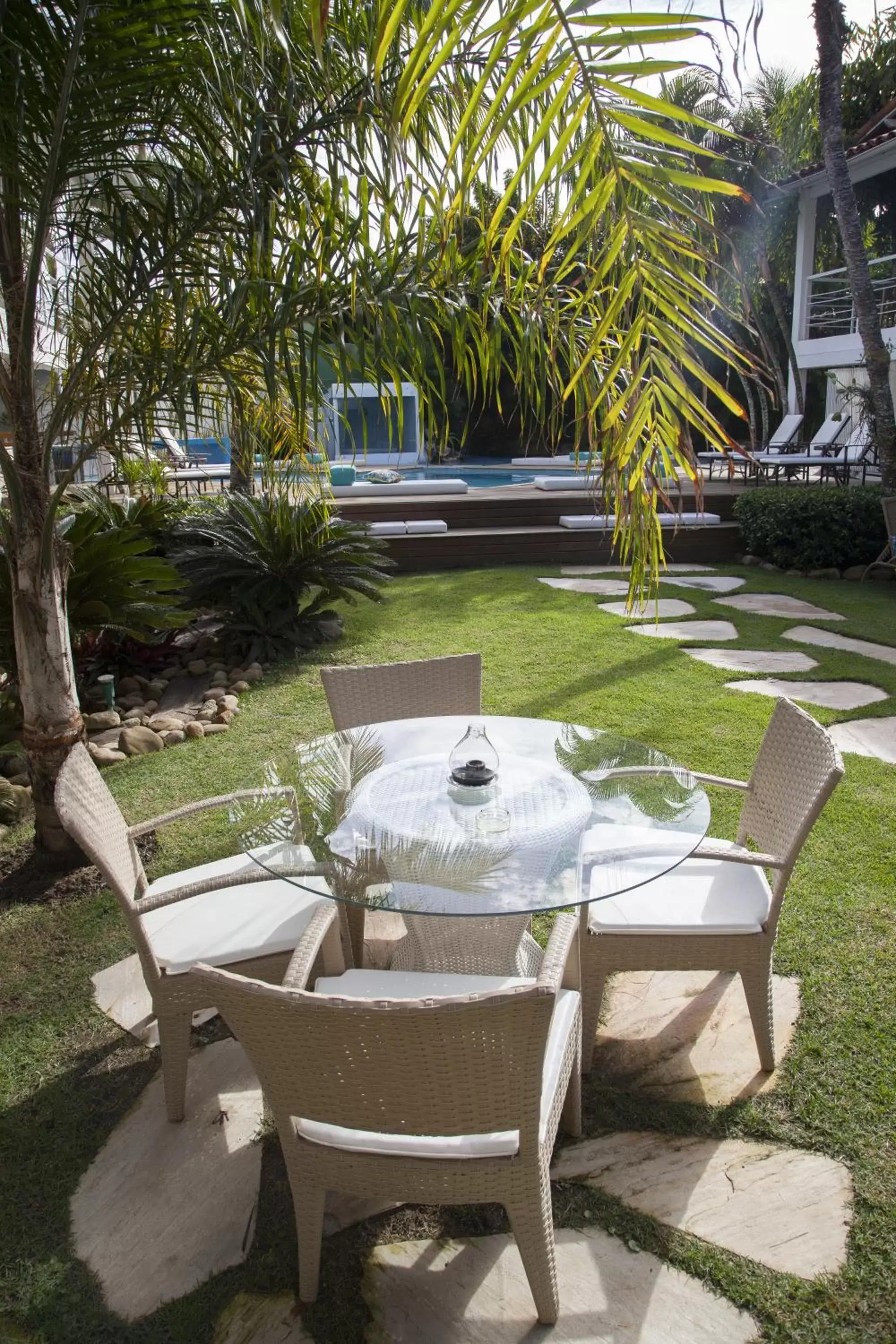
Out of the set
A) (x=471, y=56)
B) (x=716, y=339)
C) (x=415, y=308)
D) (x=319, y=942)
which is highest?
(x=471, y=56)

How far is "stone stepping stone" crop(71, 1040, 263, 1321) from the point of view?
77.9 inches

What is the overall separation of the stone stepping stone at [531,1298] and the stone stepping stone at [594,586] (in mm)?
7039

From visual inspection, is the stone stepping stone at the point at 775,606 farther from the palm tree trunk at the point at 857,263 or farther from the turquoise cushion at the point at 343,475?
the turquoise cushion at the point at 343,475

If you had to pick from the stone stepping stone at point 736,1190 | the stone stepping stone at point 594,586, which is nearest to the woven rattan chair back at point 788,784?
the stone stepping stone at point 736,1190

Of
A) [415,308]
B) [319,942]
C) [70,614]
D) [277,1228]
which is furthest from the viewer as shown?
[70,614]

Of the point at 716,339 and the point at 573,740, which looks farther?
the point at 573,740

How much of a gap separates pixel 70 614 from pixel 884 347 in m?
9.03

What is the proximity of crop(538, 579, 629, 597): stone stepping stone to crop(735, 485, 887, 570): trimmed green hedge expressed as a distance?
1.74m

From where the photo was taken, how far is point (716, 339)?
2344 millimetres

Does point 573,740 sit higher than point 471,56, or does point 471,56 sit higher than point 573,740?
point 471,56

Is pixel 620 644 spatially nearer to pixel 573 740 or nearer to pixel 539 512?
pixel 573 740

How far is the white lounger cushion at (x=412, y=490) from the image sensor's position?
1259 cm

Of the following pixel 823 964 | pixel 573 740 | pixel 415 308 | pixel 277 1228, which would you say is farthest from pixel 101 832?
pixel 823 964

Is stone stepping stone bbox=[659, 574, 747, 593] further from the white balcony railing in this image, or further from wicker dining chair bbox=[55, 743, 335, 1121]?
the white balcony railing
